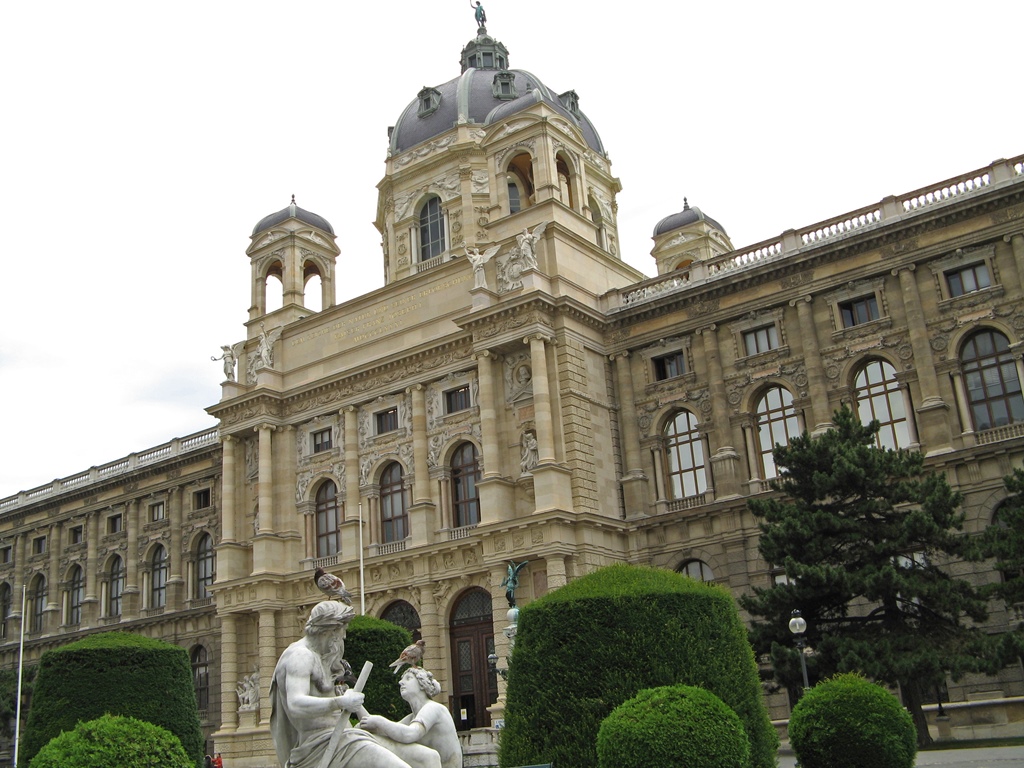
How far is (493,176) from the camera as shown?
4388 centimetres

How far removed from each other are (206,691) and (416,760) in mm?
44041

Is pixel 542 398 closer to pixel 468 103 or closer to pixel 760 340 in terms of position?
pixel 760 340

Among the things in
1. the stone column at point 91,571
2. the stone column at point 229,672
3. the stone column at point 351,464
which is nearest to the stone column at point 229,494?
the stone column at point 229,672

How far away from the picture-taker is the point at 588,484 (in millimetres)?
37000

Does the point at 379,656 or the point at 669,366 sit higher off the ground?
the point at 669,366

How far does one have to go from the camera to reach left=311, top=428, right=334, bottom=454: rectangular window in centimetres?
4466

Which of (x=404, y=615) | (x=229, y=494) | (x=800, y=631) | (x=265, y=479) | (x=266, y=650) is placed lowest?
(x=800, y=631)

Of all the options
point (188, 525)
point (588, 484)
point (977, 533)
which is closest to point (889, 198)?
point (977, 533)

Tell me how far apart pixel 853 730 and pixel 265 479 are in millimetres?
31504

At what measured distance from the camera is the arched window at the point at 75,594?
191ft

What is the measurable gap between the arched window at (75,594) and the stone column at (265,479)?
19.2m

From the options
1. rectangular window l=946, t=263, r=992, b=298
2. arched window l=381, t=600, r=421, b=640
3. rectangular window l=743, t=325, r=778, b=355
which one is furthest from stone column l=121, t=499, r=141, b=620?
rectangular window l=946, t=263, r=992, b=298

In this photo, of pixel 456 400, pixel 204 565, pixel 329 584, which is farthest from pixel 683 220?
pixel 329 584

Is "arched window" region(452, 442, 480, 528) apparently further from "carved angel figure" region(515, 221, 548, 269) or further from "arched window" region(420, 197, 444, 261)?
"arched window" region(420, 197, 444, 261)
